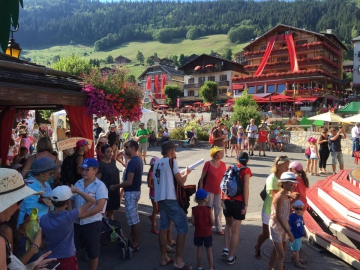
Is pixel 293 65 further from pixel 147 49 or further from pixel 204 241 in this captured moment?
pixel 147 49

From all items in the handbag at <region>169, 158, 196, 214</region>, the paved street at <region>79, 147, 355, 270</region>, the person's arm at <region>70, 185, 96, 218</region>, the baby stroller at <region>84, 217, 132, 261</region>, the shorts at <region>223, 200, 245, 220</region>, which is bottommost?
the paved street at <region>79, 147, 355, 270</region>

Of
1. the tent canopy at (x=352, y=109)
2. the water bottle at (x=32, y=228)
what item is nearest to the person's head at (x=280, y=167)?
the water bottle at (x=32, y=228)

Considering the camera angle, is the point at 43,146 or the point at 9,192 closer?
the point at 9,192

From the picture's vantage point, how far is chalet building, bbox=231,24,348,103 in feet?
145

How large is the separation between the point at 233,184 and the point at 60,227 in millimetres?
2449

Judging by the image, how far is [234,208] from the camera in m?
4.62

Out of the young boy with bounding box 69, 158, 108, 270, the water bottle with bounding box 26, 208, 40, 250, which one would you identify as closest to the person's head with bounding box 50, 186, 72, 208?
the water bottle with bounding box 26, 208, 40, 250

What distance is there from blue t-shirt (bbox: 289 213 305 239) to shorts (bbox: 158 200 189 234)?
1.56 metres

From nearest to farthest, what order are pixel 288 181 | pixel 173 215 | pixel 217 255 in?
1. pixel 288 181
2. pixel 173 215
3. pixel 217 255

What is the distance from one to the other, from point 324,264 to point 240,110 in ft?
52.1

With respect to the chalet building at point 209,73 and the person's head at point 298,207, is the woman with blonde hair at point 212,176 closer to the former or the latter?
the person's head at point 298,207

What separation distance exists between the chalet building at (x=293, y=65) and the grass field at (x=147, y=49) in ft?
268

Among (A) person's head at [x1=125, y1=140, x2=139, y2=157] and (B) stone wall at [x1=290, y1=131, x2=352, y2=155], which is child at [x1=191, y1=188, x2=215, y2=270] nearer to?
(A) person's head at [x1=125, y1=140, x2=139, y2=157]

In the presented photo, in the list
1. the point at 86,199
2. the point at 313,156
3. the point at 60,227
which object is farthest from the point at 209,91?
the point at 60,227
